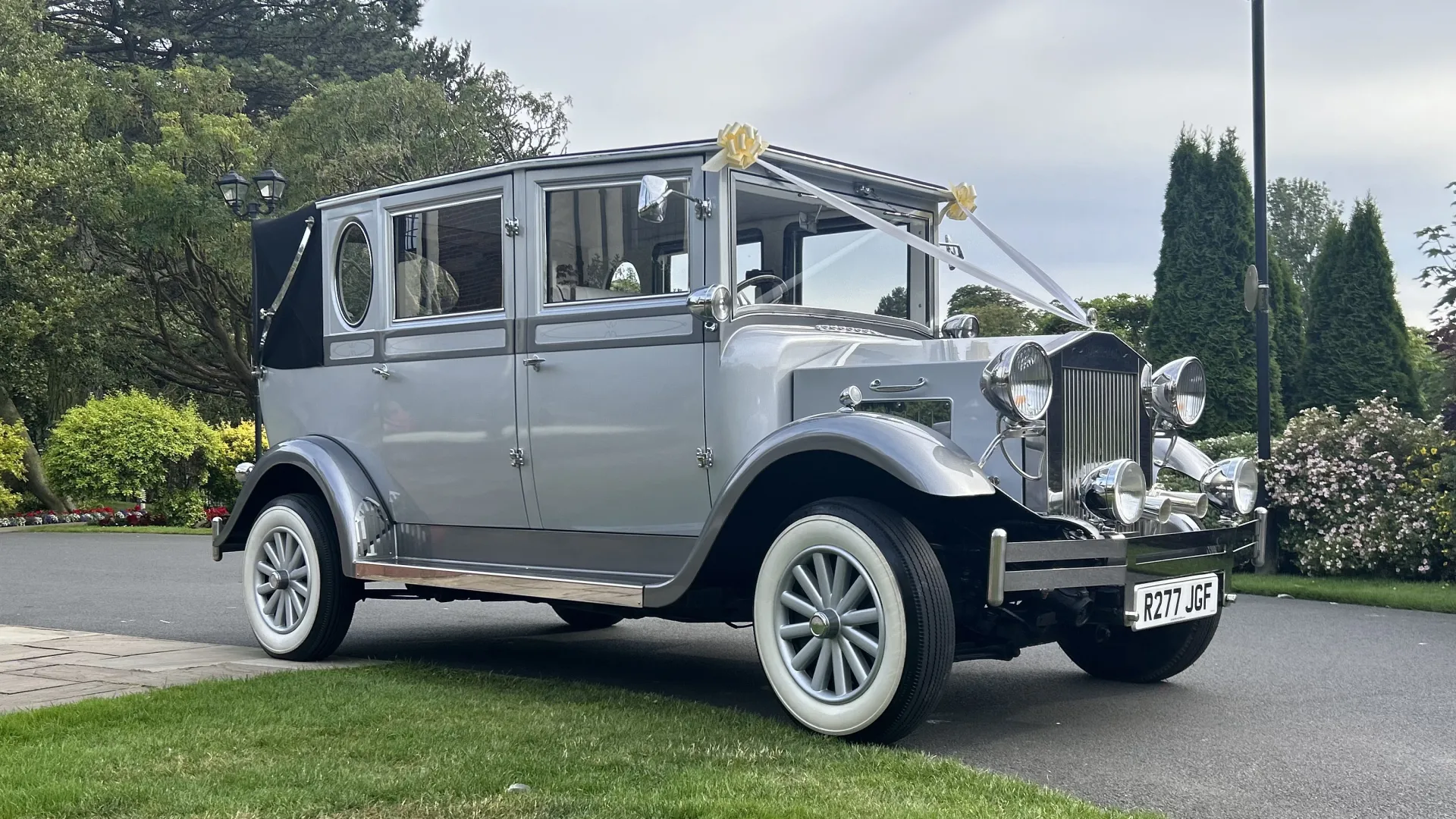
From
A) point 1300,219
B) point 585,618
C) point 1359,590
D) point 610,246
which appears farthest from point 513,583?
point 1300,219

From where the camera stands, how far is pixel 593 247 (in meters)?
5.78

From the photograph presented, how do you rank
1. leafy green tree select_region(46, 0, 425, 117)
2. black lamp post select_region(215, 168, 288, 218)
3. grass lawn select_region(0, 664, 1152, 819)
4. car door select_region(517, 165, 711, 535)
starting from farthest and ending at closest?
leafy green tree select_region(46, 0, 425, 117), black lamp post select_region(215, 168, 288, 218), car door select_region(517, 165, 711, 535), grass lawn select_region(0, 664, 1152, 819)

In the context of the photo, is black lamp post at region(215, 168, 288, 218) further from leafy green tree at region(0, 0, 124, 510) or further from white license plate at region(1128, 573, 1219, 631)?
white license plate at region(1128, 573, 1219, 631)

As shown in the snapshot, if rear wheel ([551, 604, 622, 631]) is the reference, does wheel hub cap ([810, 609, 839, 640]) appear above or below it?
above

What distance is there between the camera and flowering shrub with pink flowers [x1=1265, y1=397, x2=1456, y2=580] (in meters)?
10.8

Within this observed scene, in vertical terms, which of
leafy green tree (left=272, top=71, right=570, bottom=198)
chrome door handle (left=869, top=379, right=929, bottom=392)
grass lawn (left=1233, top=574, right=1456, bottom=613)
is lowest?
grass lawn (left=1233, top=574, right=1456, bottom=613)

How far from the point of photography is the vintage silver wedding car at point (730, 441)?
188 inches

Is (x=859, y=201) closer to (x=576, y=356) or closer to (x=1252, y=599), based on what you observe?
(x=576, y=356)

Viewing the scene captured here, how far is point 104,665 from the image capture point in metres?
6.38

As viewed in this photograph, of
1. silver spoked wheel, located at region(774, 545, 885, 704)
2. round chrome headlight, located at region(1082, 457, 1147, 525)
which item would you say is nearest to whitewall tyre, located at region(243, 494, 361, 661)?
silver spoked wheel, located at region(774, 545, 885, 704)

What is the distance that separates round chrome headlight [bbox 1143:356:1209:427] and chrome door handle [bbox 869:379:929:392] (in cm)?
107

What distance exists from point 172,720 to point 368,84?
2027cm

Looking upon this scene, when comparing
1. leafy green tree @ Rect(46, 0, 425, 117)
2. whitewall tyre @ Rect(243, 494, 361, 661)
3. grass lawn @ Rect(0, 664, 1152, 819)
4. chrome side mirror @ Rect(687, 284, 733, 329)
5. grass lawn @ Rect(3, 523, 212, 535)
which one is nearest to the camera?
grass lawn @ Rect(0, 664, 1152, 819)

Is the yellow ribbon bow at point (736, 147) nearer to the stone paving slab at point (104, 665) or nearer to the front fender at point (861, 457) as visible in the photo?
the front fender at point (861, 457)
